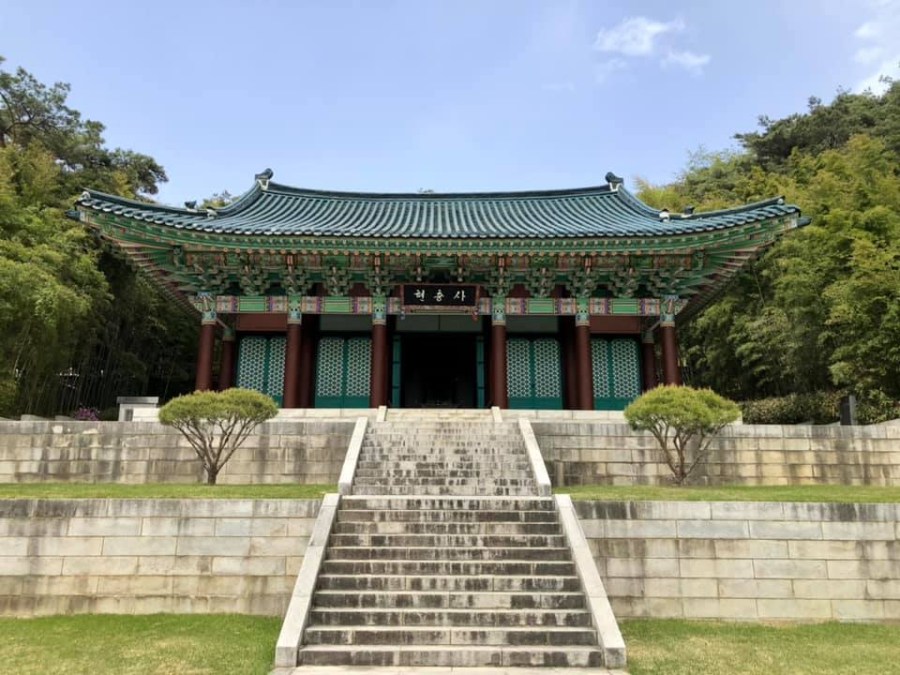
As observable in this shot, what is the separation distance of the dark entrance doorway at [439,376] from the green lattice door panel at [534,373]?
155 cm

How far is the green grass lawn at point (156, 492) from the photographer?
8.10m

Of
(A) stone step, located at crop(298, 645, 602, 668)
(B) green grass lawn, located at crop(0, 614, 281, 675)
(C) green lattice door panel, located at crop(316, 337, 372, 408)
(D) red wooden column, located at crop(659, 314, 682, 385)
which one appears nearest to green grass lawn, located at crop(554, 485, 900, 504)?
(A) stone step, located at crop(298, 645, 602, 668)

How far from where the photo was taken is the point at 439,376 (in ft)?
63.0

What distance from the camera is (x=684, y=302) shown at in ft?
51.9

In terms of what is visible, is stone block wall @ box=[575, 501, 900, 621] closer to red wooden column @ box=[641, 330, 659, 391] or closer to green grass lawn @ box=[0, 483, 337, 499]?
green grass lawn @ box=[0, 483, 337, 499]

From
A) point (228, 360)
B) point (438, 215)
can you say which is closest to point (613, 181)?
point (438, 215)

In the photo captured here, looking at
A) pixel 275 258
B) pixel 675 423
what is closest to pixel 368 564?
pixel 675 423

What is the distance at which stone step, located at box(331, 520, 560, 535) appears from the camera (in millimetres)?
7379

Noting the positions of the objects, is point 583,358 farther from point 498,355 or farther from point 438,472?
point 438,472

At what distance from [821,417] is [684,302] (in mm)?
5469

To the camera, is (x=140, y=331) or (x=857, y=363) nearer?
(x=857, y=363)

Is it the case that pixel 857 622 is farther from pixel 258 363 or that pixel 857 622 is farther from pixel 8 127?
pixel 8 127

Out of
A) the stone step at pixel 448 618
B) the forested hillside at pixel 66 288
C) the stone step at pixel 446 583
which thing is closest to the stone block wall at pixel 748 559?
the stone step at pixel 446 583

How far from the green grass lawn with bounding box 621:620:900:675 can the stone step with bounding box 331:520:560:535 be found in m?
1.41
